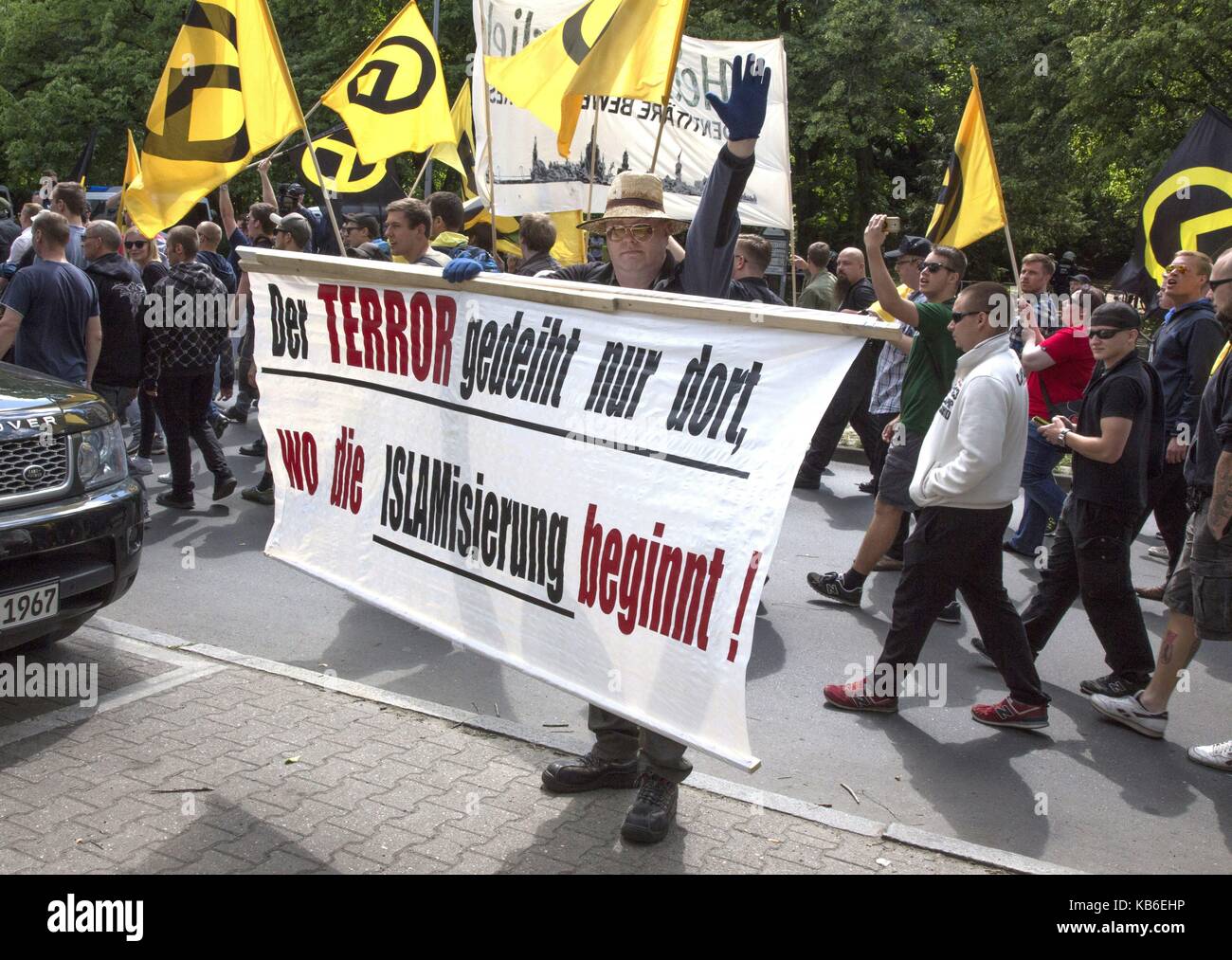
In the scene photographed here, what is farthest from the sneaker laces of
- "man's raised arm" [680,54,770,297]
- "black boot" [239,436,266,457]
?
"black boot" [239,436,266,457]

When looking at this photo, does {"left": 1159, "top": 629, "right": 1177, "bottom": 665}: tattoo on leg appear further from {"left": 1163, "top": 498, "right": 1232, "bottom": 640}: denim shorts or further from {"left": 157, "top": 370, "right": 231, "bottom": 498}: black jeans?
{"left": 157, "top": 370, "right": 231, "bottom": 498}: black jeans

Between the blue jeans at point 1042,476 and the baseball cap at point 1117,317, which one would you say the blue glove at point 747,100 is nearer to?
the baseball cap at point 1117,317

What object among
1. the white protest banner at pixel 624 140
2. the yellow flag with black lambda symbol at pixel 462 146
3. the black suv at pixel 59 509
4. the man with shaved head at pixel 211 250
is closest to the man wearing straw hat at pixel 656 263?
the black suv at pixel 59 509

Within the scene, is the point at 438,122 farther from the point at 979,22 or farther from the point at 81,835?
the point at 979,22

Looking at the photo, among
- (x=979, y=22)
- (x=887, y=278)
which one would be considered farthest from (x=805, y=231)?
(x=887, y=278)

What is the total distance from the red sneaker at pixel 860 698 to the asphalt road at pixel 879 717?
0.18ft

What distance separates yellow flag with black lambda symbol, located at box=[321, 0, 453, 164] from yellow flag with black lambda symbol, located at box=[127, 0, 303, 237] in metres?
2.77

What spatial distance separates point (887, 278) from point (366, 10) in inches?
Answer: 1045

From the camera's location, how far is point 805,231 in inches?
1247

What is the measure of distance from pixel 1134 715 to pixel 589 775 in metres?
2.72

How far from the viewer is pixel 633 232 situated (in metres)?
4.25

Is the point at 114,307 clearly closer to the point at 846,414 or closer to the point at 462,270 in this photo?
the point at 462,270

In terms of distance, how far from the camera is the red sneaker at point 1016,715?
5.37 m

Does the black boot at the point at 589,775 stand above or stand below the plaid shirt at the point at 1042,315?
below
